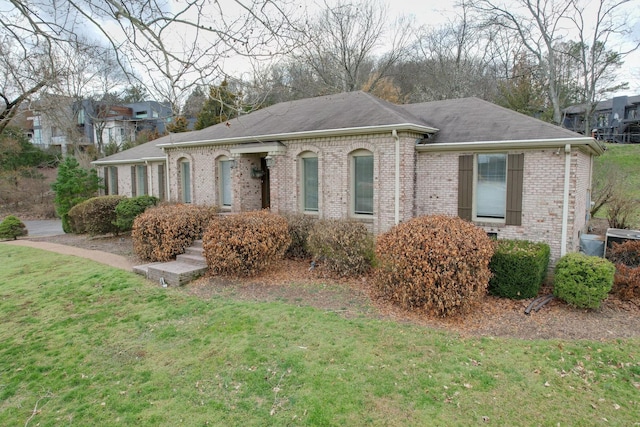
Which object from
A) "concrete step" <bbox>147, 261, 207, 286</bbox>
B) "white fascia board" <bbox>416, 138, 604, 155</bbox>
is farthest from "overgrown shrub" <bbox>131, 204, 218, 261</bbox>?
"white fascia board" <bbox>416, 138, 604, 155</bbox>

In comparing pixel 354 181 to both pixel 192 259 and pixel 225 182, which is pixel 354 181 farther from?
pixel 225 182

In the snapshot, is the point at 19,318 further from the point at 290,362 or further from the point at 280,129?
the point at 280,129

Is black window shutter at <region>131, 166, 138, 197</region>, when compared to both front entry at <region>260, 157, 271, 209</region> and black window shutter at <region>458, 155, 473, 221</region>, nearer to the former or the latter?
front entry at <region>260, 157, 271, 209</region>

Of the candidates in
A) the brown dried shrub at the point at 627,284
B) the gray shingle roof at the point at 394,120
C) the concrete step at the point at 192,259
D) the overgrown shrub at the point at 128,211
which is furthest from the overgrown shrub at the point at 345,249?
the overgrown shrub at the point at 128,211

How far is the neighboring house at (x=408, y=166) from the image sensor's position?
29.4 feet

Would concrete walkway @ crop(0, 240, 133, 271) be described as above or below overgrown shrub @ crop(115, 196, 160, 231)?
below

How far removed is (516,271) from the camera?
25.6ft

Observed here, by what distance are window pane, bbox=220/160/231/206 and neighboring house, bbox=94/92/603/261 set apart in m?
0.04

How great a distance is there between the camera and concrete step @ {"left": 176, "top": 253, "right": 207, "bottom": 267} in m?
9.93

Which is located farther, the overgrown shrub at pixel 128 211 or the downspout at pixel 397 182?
the overgrown shrub at pixel 128 211

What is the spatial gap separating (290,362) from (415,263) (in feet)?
9.55

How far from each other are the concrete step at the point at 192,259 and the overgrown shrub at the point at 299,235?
2.27 m

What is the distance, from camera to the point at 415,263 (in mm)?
6988

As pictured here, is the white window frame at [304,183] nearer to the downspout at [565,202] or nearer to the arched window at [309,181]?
the arched window at [309,181]
